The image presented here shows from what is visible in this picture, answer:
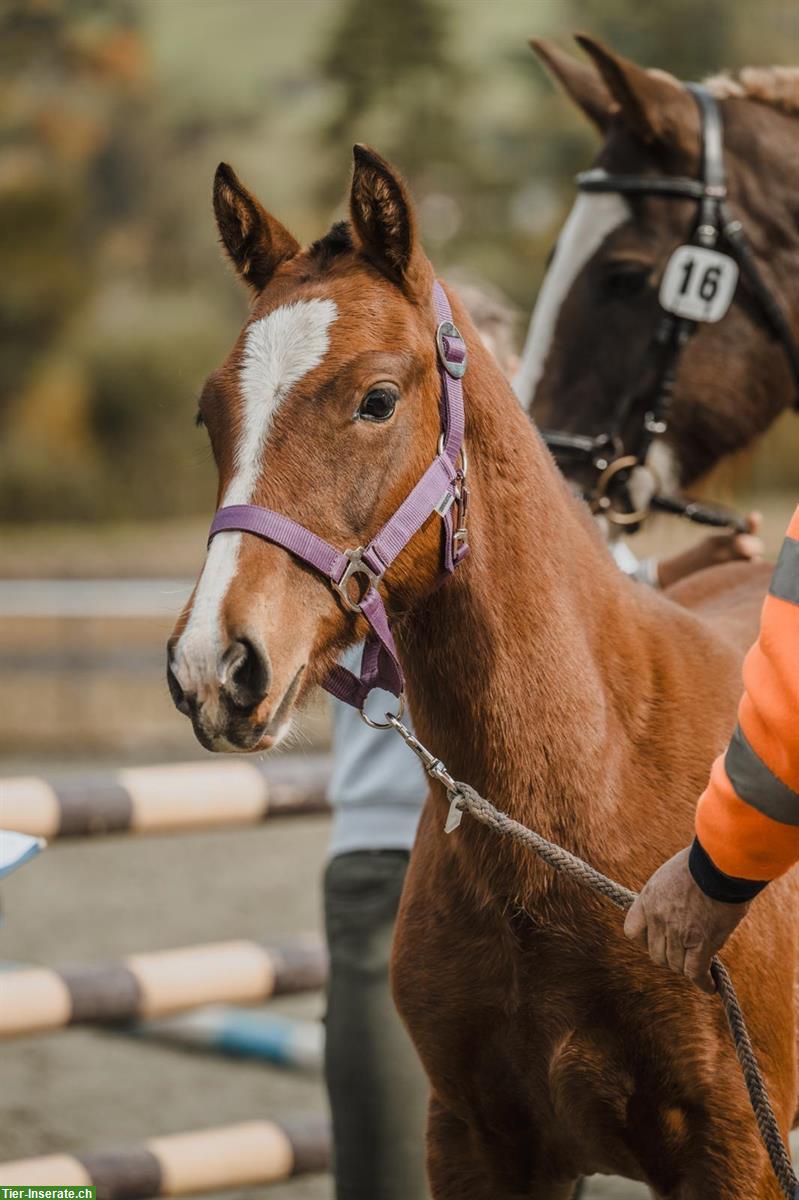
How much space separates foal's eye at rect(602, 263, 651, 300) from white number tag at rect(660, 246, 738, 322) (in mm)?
56

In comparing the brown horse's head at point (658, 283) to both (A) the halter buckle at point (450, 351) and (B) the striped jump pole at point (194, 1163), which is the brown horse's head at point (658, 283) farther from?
(B) the striped jump pole at point (194, 1163)

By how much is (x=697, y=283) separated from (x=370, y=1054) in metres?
2.02

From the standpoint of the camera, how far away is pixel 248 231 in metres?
2.51

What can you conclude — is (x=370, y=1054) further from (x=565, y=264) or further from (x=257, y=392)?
(x=565, y=264)

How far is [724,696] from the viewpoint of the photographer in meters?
2.68

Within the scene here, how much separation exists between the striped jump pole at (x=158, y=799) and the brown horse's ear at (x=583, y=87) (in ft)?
6.59

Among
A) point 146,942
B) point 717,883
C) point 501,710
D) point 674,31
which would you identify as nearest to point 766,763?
point 717,883

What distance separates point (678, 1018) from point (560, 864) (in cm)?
32

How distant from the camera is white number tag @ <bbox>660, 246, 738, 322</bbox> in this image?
383cm

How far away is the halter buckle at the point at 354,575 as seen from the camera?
2.23 meters

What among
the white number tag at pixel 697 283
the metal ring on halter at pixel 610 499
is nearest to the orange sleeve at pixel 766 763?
the metal ring on halter at pixel 610 499

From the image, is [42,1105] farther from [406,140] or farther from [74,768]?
[406,140]

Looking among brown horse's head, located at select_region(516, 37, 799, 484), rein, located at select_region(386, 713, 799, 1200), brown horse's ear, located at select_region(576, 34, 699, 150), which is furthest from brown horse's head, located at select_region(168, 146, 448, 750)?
brown horse's ear, located at select_region(576, 34, 699, 150)

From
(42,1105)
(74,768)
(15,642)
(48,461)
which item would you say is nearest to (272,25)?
(48,461)
